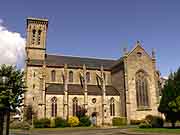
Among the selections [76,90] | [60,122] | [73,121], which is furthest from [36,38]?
[73,121]

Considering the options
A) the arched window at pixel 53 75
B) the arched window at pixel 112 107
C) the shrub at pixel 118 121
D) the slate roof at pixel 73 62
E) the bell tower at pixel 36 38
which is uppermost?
the bell tower at pixel 36 38

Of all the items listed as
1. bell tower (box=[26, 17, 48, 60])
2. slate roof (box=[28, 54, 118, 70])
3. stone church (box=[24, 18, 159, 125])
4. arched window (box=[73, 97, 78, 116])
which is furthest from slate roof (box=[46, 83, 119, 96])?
bell tower (box=[26, 17, 48, 60])

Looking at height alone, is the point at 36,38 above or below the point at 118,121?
above

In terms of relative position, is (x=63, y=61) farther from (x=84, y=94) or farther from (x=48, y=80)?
(x=84, y=94)

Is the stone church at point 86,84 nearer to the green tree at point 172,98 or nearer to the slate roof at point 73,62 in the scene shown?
the slate roof at point 73,62

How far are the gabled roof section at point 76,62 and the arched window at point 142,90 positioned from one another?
28.7 ft

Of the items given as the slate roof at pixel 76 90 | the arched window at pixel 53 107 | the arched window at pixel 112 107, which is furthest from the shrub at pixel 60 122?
the arched window at pixel 112 107

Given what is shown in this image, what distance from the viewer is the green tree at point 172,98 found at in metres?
34.7

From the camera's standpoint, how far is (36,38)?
2239 inches

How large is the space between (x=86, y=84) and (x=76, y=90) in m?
2.39

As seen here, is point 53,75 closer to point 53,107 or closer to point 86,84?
point 86,84

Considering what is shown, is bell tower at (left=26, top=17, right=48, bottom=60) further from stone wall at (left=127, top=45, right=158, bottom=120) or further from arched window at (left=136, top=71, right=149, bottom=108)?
arched window at (left=136, top=71, right=149, bottom=108)

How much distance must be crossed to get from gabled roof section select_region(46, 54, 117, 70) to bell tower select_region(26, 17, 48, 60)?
A: 8.12 ft

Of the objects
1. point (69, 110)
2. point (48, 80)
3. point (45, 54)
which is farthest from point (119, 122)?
point (45, 54)
